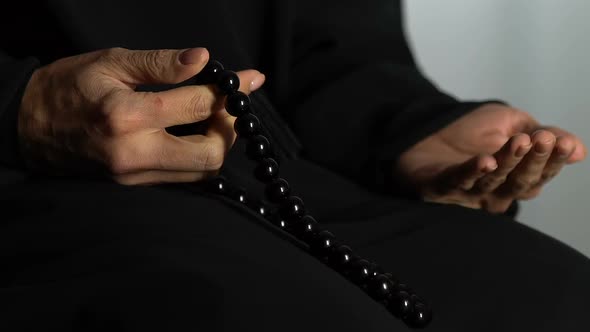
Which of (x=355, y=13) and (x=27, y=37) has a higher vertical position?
(x=27, y=37)

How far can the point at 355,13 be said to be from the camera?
133cm

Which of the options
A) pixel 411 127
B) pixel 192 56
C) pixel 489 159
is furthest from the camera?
pixel 411 127

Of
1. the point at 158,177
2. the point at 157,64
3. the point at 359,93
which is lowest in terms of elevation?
the point at 359,93

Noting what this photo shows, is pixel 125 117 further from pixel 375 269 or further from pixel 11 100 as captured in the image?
pixel 375 269

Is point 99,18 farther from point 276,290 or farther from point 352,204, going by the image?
point 276,290

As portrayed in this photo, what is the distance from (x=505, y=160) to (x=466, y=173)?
0.06 metres

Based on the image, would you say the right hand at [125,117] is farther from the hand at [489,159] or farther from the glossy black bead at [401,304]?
the hand at [489,159]

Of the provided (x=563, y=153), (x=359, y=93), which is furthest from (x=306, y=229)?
(x=359, y=93)

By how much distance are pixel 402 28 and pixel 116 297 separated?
895 mm

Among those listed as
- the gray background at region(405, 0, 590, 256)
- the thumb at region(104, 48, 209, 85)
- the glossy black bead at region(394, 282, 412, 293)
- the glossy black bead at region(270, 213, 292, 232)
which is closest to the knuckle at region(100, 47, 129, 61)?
the thumb at region(104, 48, 209, 85)

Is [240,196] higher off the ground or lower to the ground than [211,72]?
lower

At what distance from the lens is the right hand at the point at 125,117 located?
28.6 inches

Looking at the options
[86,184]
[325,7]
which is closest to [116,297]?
[86,184]

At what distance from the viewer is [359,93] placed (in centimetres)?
123
